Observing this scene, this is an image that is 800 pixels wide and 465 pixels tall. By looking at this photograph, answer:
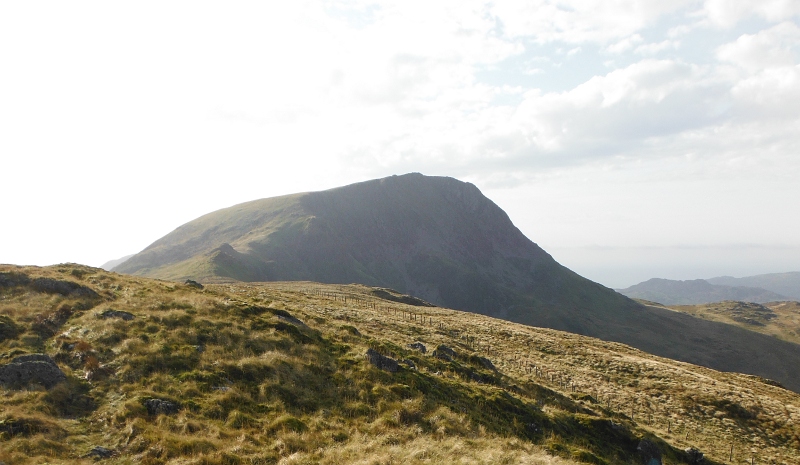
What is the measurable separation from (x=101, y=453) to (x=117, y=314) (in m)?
13.8

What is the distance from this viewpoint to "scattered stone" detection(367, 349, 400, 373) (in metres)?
23.3

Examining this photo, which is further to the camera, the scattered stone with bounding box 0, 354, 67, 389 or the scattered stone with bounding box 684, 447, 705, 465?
the scattered stone with bounding box 684, 447, 705, 465

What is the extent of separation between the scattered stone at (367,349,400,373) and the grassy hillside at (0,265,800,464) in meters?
0.41

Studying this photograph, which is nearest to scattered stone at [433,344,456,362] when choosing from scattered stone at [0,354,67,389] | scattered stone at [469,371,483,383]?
scattered stone at [469,371,483,383]

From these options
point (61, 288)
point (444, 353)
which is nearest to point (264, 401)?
point (444, 353)

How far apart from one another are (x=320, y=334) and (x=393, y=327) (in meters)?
16.7

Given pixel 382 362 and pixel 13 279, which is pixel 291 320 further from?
pixel 13 279

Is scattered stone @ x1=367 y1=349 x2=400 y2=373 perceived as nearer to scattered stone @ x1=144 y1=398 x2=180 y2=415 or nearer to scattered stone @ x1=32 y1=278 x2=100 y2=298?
scattered stone @ x1=144 y1=398 x2=180 y2=415

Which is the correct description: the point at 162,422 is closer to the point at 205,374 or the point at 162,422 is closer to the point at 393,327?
the point at 205,374

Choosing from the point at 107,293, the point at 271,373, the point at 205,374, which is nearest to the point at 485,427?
the point at 271,373

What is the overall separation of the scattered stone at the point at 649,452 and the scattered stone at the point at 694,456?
4063mm

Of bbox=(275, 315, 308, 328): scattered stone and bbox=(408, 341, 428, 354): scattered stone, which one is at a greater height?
bbox=(275, 315, 308, 328): scattered stone

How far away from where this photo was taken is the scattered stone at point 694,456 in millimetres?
26406

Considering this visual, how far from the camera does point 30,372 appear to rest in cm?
1702
